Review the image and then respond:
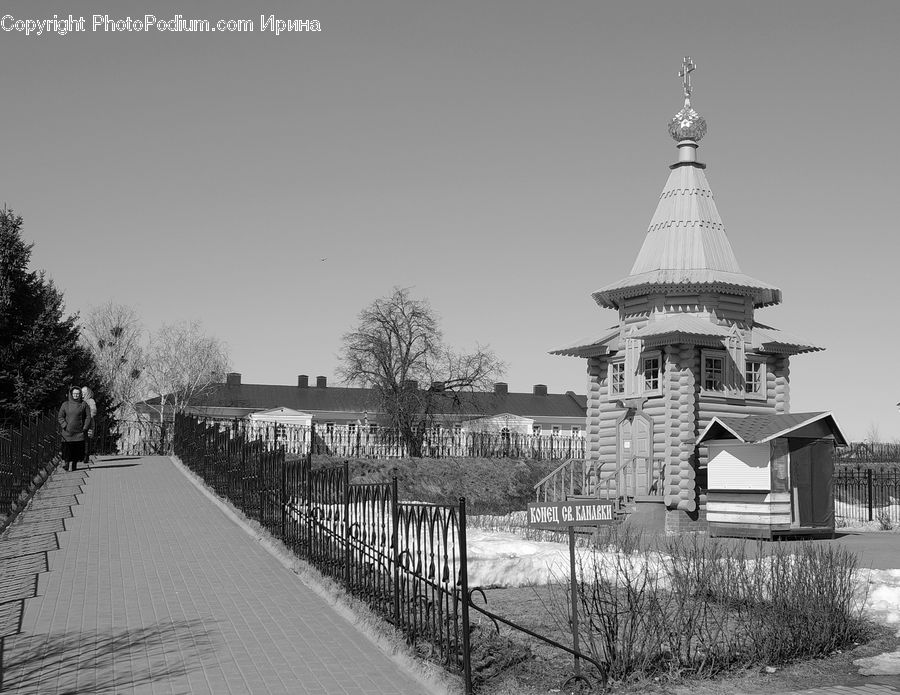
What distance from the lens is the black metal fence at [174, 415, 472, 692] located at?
717cm

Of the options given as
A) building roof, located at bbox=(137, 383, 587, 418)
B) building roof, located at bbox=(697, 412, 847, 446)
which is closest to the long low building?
building roof, located at bbox=(137, 383, 587, 418)

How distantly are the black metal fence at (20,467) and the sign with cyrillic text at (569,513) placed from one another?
774 cm

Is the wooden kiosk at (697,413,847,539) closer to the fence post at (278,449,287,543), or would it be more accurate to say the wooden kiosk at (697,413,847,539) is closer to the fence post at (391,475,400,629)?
the fence post at (278,449,287,543)

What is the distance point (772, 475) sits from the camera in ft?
61.5

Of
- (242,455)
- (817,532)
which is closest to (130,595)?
(242,455)

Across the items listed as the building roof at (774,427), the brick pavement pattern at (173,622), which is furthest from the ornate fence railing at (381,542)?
the building roof at (774,427)

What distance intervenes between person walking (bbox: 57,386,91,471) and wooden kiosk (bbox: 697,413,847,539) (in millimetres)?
13345

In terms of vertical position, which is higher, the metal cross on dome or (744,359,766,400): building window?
the metal cross on dome

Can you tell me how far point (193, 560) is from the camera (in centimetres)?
1248

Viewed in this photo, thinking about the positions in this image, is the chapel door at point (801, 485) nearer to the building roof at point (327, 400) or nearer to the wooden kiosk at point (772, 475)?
the wooden kiosk at point (772, 475)

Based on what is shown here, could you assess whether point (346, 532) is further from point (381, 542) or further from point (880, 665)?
point (880, 665)

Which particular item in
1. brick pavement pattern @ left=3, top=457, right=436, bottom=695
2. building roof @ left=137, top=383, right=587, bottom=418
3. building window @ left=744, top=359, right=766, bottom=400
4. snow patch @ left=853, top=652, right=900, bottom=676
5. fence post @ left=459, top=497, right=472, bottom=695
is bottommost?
snow patch @ left=853, top=652, right=900, bottom=676

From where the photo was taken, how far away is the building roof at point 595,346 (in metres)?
25.3

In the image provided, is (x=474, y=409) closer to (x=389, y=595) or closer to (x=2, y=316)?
(x=2, y=316)
